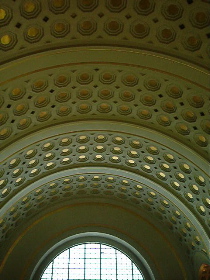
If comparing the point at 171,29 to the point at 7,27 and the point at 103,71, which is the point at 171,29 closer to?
the point at 103,71

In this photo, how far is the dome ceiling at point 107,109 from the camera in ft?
39.2

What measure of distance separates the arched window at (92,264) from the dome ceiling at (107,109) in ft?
12.4

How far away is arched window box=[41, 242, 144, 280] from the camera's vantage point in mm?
24698

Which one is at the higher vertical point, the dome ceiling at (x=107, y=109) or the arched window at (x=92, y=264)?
the dome ceiling at (x=107, y=109)

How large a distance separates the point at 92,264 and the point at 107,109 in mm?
13318

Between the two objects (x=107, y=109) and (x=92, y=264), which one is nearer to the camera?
(x=107, y=109)

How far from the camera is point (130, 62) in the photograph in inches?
529

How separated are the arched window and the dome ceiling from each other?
378 centimetres

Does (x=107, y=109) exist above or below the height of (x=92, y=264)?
above

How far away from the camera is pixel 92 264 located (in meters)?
25.2

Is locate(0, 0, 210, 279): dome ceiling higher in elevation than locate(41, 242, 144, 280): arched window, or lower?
higher

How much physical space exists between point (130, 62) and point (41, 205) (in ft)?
42.7

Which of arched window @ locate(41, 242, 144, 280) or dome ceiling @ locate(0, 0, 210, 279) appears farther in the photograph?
arched window @ locate(41, 242, 144, 280)

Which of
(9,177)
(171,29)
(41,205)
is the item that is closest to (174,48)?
(171,29)
